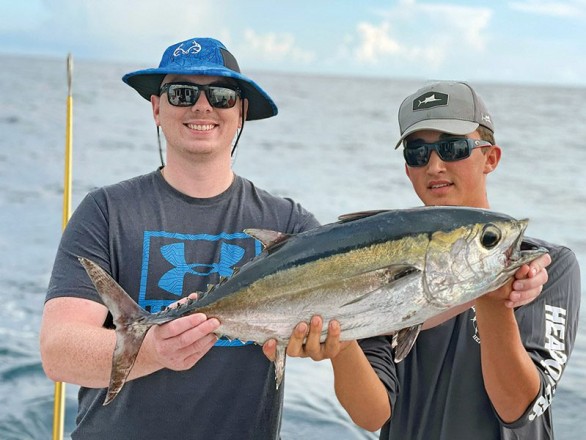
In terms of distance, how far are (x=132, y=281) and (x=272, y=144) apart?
24247 millimetres

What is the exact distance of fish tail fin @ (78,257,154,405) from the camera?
2.69 meters

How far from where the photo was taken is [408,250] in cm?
250

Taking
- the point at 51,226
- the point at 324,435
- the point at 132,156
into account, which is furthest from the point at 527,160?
the point at 324,435

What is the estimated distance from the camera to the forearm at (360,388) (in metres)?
2.98

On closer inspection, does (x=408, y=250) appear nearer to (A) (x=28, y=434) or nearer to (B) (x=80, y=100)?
(A) (x=28, y=434)

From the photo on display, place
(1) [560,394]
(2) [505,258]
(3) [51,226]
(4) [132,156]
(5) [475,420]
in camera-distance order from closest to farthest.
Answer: (2) [505,258] < (5) [475,420] < (1) [560,394] < (3) [51,226] < (4) [132,156]

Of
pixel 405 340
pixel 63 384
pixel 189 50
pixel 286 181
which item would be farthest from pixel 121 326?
pixel 286 181

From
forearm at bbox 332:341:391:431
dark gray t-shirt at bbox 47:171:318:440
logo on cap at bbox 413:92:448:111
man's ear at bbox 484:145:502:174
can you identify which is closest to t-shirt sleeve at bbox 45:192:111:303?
dark gray t-shirt at bbox 47:171:318:440

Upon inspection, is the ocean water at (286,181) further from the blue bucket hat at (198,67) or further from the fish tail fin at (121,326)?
the fish tail fin at (121,326)

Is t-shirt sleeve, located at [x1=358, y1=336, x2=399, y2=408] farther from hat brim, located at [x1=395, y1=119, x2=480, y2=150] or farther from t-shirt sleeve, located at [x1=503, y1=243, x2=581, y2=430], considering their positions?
hat brim, located at [x1=395, y1=119, x2=480, y2=150]

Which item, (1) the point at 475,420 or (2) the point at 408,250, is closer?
(2) the point at 408,250

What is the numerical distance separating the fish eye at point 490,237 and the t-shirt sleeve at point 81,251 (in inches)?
60.9

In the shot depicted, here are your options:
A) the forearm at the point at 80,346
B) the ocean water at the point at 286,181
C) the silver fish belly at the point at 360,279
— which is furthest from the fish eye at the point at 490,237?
the ocean water at the point at 286,181

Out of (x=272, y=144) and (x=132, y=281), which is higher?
(x=272, y=144)
